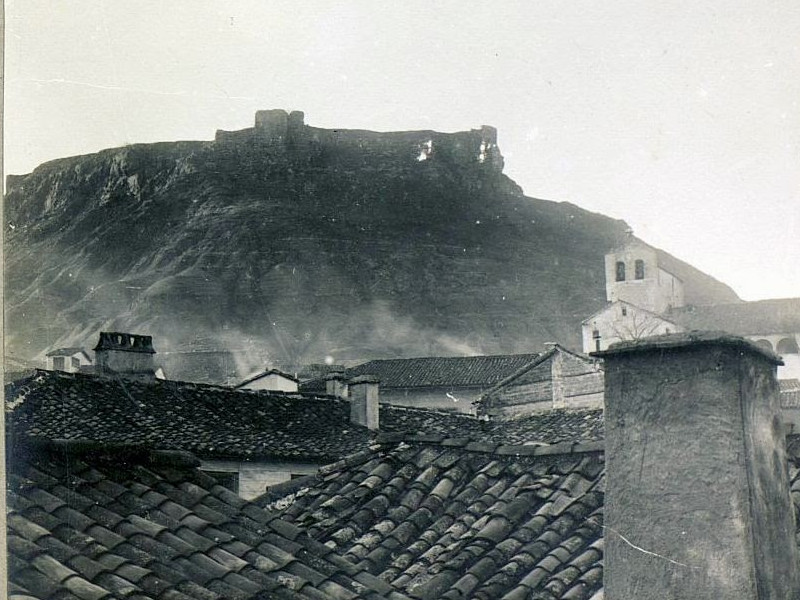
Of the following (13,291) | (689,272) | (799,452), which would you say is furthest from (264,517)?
(689,272)

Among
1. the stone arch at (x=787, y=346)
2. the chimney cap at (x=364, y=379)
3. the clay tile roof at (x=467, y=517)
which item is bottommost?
A: the clay tile roof at (x=467, y=517)

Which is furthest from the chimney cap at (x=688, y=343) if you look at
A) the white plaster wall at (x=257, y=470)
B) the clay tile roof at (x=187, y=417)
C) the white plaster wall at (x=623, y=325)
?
the white plaster wall at (x=623, y=325)

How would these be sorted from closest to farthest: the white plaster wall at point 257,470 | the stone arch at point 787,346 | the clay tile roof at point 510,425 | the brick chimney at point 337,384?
the clay tile roof at point 510,425, the white plaster wall at point 257,470, the brick chimney at point 337,384, the stone arch at point 787,346

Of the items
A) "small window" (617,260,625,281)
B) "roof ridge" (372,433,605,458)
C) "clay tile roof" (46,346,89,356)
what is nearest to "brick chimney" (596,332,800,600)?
"roof ridge" (372,433,605,458)

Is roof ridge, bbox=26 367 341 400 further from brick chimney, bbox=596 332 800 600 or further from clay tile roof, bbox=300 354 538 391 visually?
clay tile roof, bbox=300 354 538 391

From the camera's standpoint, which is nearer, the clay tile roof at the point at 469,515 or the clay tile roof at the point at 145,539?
the clay tile roof at the point at 145,539

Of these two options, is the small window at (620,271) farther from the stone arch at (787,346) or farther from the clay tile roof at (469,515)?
the clay tile roof at (469,515)
